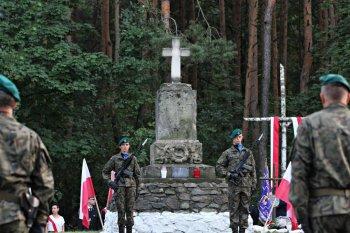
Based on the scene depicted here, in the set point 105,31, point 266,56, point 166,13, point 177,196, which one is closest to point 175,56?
point 177,196

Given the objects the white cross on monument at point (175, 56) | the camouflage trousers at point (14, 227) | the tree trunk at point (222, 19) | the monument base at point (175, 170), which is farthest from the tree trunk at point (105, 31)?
the camouflage trousers at point (14, 227)

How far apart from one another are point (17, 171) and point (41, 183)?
0.23 meters

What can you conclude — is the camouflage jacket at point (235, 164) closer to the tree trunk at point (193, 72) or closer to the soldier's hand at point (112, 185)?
Answer: the soldier's hand at point (112, 185)

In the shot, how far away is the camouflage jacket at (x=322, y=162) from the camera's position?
6.49 m

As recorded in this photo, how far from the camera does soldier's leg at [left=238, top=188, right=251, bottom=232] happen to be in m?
15.1

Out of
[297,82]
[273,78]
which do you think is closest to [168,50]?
[273,78]

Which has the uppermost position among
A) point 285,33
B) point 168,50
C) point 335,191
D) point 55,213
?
point 285,33

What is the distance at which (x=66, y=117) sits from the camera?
3127 centimetres

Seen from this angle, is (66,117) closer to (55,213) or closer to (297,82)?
(55,213)

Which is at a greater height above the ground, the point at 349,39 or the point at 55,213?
the point at 349,39

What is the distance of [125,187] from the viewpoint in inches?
622

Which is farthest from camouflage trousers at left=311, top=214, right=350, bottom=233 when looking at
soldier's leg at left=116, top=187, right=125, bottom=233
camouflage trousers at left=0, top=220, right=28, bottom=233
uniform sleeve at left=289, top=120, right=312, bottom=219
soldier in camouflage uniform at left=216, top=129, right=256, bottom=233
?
soldier's leg at left=116, top=187, right=125, bottom=233

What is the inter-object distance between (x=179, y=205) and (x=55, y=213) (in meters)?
4.70

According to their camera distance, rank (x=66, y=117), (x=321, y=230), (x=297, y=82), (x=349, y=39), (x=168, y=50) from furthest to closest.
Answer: (x=297, y=82), (x=66, y=117), (x=349, y=39), (x=168, y=50), (x=321, y=230)
